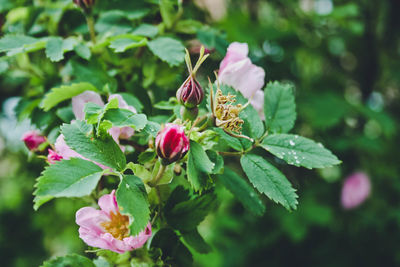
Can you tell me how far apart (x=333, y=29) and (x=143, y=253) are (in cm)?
121

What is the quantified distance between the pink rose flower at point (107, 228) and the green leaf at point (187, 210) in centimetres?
6

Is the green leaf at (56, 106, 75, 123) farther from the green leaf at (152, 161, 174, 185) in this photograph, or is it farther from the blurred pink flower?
the blurred pink flower

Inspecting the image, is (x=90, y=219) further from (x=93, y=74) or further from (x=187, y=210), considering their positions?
(x=93, y=74)

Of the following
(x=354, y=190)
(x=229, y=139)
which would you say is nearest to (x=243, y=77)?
(x=229, y=139)

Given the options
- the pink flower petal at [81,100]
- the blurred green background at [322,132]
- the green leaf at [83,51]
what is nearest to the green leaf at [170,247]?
the pink flower petal at [81,100]

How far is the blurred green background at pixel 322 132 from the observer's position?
4.36ft

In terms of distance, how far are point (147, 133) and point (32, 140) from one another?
267 mm

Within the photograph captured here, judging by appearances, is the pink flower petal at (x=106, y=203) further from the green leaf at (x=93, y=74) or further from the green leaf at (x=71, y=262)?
the green leaf at (x=93, y=74)

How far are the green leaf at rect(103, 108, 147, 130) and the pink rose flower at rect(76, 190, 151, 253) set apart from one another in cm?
10

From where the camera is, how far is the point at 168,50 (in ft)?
2.13

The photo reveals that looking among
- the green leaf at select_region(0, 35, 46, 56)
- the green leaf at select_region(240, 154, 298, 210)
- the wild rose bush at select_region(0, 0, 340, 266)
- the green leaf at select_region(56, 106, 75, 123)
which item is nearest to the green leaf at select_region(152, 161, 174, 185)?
the wild rose bush at select_region(0, 0, 340, 266)

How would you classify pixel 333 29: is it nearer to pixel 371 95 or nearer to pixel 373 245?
pixel 371 95

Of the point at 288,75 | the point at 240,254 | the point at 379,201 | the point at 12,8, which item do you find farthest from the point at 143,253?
the point at 379,201

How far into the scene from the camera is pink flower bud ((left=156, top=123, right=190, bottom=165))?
44 centimetres
